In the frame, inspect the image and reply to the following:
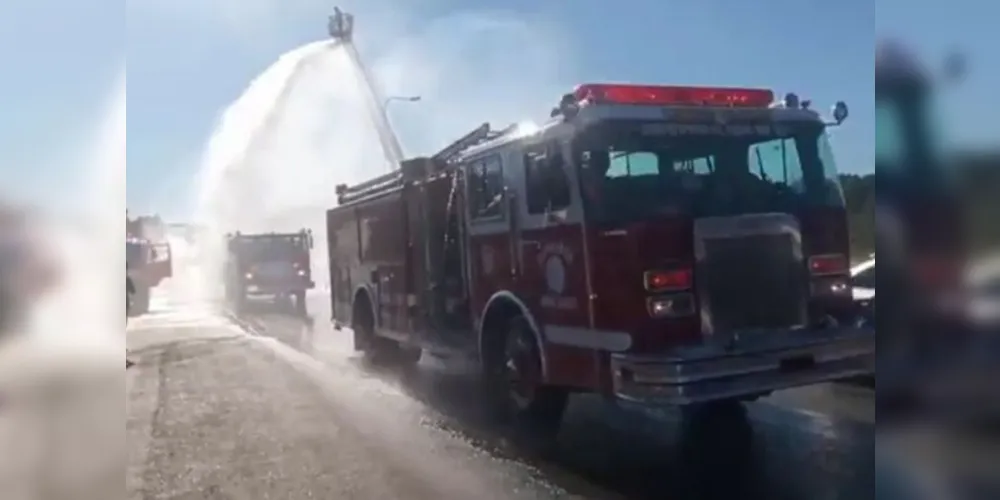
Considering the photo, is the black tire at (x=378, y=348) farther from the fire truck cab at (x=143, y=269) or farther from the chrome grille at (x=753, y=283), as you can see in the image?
the chrome grille at (x=753, y=283)

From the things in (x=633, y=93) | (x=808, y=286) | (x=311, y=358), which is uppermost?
(x=633, y=93)

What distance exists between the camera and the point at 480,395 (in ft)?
11.0

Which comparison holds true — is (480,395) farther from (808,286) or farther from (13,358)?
(13,358)

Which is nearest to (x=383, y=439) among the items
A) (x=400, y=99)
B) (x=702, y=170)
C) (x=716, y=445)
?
(x=716, y=445)

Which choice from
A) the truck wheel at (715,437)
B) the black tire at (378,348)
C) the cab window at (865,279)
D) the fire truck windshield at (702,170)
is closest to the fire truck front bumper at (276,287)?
the black tire at (378,348)

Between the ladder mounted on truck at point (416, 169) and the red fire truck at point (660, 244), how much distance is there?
11 mm

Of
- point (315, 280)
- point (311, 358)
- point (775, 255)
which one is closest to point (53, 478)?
point (311, 358)

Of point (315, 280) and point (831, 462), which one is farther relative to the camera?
point (315, 280)

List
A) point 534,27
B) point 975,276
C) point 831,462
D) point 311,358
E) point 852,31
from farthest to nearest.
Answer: point 311,358 < point 831,462 < point 534,27 < point 852,31 < point 975,276

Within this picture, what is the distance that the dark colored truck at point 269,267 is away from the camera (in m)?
2.68

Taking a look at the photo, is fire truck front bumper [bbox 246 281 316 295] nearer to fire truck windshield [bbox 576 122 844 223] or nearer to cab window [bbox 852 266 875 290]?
fire truck windshield [bbox 576 122 844 223]

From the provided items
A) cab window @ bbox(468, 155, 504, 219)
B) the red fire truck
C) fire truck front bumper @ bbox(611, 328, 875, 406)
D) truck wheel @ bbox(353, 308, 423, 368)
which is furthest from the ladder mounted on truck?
fire truck front bumper @ bbox(611, 328, 875, 406)

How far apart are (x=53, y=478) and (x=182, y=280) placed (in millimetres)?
644

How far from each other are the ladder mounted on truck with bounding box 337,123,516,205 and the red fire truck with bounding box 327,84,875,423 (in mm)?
11
